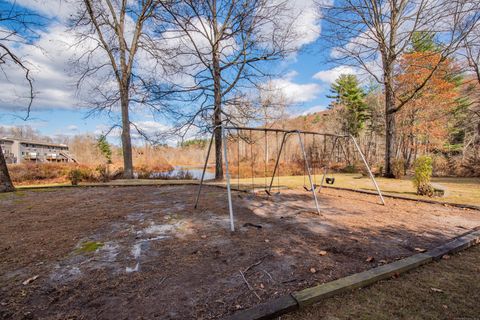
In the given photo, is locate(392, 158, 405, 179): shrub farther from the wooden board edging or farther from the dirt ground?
the wooden board edging

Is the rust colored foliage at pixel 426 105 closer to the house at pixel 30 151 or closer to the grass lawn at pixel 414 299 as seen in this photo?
the grass lawn at pixel 414 299

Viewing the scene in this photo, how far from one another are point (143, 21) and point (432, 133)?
772 inches

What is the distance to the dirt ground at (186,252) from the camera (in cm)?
182

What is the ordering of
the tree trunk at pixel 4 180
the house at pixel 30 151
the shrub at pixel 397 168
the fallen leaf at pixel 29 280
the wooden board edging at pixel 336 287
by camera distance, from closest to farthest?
the wooden board edging at pixel 336 287
the fallen leaf at pixel 29 280
the tree trunk at pixel 4 180
the shrub at pixel 397 168
the house at pixel 30 151

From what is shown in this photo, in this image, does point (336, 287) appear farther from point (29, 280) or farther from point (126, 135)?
point (126, 135)

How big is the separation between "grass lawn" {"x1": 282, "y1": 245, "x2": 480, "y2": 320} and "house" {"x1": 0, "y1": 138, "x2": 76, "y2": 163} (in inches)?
1480

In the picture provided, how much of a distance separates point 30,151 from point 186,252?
5201 cm

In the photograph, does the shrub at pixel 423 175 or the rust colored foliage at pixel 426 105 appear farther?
the rust colored foliage at pixel 426 105

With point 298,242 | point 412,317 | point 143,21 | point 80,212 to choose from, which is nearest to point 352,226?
point 298,242

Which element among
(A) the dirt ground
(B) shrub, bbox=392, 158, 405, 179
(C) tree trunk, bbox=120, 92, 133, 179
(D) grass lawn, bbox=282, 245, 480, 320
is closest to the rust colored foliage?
(B) shrub, bbox=392, 158, 405, 179

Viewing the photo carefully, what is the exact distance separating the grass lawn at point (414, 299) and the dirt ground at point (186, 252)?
28 cm

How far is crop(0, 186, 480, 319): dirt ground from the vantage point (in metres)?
1.82

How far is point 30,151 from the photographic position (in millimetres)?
40031

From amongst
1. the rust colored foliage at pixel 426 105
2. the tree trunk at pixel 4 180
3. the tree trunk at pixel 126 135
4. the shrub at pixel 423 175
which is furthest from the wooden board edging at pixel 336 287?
the rust colored foliage at pixel 426 105
